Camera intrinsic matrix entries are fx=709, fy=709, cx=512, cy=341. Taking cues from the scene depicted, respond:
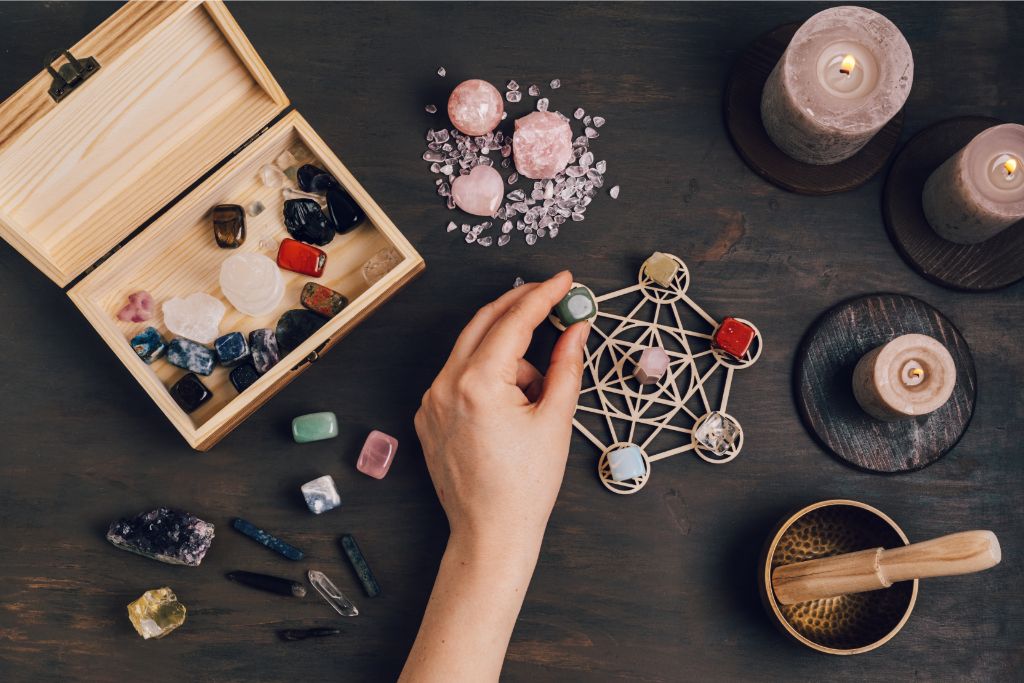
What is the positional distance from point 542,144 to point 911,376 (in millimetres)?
504

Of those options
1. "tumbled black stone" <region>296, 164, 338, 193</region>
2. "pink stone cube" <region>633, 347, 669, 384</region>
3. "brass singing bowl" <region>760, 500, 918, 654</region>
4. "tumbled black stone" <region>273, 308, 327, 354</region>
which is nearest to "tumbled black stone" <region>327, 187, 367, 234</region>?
"tumbled black stone" <region>296, 164, 338, 193</region>

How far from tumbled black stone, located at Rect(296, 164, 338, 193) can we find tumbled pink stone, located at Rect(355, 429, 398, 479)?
1.01 feet

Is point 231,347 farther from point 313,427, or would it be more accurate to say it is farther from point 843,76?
point 843,76

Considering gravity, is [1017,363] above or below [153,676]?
below

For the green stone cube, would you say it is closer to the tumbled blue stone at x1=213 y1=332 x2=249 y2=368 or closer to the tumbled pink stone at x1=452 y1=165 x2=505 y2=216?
the tumbled pink stone at x1=452 y1=165 x2=505 y2=216

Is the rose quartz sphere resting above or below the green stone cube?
above

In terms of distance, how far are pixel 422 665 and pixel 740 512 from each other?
0.41 meters

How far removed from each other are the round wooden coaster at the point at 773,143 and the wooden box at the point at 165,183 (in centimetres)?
43

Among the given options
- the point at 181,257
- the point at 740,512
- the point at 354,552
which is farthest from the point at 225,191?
the point at 740,512

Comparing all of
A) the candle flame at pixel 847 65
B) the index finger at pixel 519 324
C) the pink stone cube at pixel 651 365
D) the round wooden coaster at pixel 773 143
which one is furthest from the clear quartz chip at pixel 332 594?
the candle flame at pixel 847 65

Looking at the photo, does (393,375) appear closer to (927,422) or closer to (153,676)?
(153,676)

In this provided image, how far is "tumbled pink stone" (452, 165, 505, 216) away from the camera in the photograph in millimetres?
Answer: 878

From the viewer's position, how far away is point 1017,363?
875mm

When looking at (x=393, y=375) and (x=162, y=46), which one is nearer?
(x=162, y=46)
